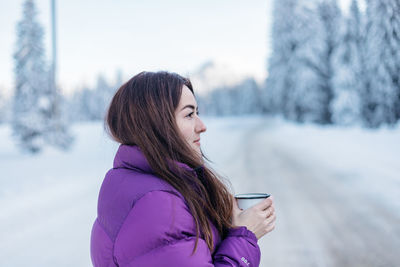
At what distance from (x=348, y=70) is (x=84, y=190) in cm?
637

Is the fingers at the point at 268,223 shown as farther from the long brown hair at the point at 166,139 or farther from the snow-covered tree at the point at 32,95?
the snow-covered tree at the point at 32,95

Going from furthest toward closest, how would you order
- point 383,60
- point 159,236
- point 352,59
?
point 352,59 < point 383,60 < point 159,236

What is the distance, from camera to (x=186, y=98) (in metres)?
1.30

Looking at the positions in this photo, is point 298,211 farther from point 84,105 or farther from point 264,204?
point 84,105

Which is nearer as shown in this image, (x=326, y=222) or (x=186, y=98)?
(x=186, y=98)

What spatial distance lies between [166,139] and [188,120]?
156 millimetres

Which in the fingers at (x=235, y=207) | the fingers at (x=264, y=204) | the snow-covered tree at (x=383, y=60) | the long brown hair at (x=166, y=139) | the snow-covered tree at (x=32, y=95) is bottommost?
the snow-covered tree at (x=32, y=95)

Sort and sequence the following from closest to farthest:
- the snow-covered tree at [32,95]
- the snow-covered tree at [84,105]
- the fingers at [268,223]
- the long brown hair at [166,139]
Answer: the long brown hair at [166,139], the fingers at [268,223], the snow-covered tree at [32,95], the snow-covered tree at [84,105]

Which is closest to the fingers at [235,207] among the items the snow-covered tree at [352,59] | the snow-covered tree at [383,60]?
the snow-covered tree at [383,60]

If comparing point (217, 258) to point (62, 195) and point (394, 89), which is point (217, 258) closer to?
point (394, 89)

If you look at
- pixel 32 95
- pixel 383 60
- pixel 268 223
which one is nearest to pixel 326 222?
pixel 383 60

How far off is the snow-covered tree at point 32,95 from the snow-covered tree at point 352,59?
1923cm

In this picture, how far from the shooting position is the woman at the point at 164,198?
3.19 feet

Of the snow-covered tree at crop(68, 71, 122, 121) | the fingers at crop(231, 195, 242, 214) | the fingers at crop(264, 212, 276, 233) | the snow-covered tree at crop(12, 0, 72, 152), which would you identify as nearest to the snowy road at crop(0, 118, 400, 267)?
the fingers at crop(231, 195, 242, 214)
